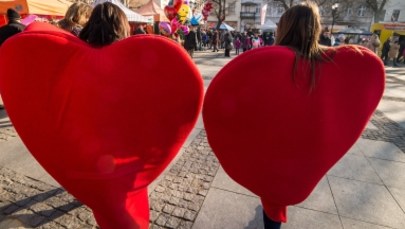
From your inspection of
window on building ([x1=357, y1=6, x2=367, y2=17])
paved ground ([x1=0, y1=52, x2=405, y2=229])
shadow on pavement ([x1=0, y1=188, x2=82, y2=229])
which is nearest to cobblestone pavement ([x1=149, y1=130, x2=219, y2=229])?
paved ground ([x1=0, y1=52, x2=405, y2=229])

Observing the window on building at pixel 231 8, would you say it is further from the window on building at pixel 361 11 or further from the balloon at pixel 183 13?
the balloon at pixel 183 13

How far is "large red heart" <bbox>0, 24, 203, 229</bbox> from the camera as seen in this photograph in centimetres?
158

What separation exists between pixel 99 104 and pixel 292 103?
1143mm

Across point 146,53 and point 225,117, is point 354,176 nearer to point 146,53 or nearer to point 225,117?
point 225,117

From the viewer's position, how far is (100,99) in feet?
5.33

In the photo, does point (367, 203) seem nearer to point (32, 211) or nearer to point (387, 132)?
point (387, 132)

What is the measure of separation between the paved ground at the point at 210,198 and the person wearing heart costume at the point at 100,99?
1076mm

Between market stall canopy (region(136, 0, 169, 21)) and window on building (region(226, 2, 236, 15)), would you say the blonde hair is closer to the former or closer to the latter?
market stall canopy (region(136, 0, 169, 21))

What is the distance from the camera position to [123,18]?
1.76 meters

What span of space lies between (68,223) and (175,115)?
1.73m

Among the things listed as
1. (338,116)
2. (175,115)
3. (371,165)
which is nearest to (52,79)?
(175,115)

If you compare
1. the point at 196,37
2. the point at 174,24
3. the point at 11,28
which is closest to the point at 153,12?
the point at 174,24

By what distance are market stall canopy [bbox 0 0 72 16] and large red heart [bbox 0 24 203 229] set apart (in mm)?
6677

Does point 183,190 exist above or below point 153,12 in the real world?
below
